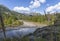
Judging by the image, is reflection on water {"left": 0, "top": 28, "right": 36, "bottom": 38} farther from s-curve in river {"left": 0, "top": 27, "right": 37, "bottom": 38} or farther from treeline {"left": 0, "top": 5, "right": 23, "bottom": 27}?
treeline {"left": 0, "top": 5, "right": 23, "bottom": 27}

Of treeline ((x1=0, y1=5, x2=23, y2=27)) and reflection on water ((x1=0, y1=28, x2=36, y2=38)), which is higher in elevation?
treeline ((x1=0, y1=5, x2=23, y2=27))

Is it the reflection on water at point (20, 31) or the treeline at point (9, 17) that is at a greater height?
the treeline at point (9, 17)

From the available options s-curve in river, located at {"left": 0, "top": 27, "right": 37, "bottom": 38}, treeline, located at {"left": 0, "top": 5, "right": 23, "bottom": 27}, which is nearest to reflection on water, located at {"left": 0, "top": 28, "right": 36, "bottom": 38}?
s-curve in river, located at {"left": 0, "top": 27, "right": 37, "bottom": 38}

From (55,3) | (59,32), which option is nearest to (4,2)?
(55,3)

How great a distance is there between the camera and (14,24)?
101 inches

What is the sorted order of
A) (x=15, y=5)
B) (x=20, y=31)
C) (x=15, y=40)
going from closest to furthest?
(x=15, y=40)
(x=20, y=31)
(x=15, y=5)

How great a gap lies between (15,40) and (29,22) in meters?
0.59

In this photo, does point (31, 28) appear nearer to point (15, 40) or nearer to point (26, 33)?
point (26, 33)

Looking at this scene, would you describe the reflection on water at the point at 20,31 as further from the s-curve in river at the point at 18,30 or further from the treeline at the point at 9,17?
the treeline at the point at 9,17

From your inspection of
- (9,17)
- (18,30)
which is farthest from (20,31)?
(9,17)

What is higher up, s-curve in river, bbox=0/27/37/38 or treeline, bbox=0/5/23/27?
treeline, bbox=0/5/23/27

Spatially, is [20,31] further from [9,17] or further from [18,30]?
[9,17]

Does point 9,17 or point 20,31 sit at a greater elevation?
point 9,17

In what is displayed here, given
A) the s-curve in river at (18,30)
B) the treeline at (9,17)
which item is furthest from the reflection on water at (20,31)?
the treeline at (9,17)
